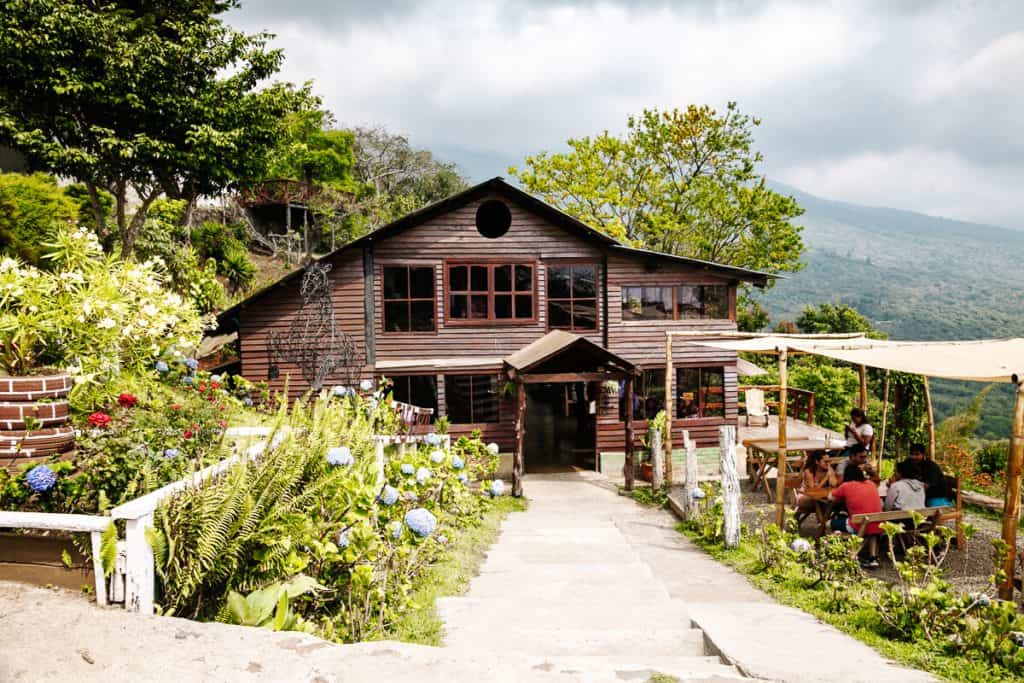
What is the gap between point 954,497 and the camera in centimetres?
932

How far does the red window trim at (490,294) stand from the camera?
17203mm

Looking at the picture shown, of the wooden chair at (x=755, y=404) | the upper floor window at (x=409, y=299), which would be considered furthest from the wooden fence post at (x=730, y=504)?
the wooden chair at (x=755, y=404)

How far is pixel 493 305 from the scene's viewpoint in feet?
56.9

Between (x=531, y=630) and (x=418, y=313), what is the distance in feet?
43.0

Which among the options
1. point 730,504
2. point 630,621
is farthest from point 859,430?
point 630,621

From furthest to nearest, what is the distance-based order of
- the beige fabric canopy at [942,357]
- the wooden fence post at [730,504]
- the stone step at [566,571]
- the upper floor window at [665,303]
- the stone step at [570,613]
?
1. the upper floor window at [665,303]
2. the wooden fence post at [730,504]
3. the beige fabric canopy at [942,357]
4. the stone step at [566,571]
5. the stone step at [570,613]

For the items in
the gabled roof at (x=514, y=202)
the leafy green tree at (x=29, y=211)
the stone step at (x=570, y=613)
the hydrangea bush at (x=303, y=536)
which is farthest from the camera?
the gabled roof at (x=514, y=202)

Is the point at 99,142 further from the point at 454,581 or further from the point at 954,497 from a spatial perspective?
the point at 954,497

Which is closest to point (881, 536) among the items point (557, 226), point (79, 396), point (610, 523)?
point (610, 523)

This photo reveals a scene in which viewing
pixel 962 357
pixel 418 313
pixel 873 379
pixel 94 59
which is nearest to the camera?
pixel 962 357

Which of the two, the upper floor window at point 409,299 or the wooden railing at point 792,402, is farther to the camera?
the wooden railing at point 792,402

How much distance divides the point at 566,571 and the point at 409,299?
1131cm

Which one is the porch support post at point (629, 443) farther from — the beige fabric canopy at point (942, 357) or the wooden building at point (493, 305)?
the beige fabric canopy at point (942, 357)

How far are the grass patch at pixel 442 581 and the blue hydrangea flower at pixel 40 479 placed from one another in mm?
2291
